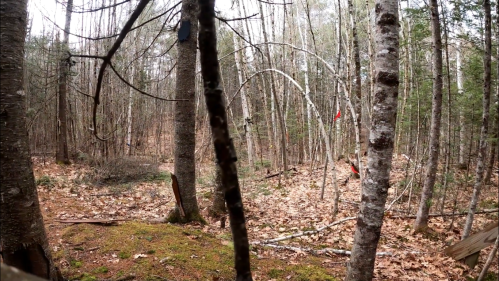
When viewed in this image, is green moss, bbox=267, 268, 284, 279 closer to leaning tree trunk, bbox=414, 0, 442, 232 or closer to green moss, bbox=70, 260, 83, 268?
green moss, bbox=70, 260, 83, 268

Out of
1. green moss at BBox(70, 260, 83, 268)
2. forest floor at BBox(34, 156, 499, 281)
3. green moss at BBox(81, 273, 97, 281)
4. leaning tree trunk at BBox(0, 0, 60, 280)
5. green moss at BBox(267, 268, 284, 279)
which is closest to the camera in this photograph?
leaning tree trunk at BBox(0, 0, 60, 280)

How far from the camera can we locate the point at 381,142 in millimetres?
2686

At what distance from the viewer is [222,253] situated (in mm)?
3438

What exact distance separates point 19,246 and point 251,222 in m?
3.91

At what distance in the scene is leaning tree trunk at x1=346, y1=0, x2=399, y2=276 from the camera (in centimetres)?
267

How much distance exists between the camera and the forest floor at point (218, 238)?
3.01 metres

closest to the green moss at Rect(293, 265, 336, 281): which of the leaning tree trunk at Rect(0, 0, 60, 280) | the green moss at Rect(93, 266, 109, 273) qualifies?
the green moss at Rect(93, 266, 109, 273)

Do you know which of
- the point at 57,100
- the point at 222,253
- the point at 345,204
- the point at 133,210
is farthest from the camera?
the point at 57,100

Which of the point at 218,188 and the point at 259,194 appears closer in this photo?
the point at 218,188

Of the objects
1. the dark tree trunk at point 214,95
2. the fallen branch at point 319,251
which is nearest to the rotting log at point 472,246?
the fallen branch at point 319,251

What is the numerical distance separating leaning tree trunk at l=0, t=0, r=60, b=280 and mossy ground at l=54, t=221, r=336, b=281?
74 cm

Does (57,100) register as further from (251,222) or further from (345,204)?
(345,204)

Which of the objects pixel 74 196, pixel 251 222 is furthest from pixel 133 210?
pixel 251 222

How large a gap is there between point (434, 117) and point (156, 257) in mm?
5226
